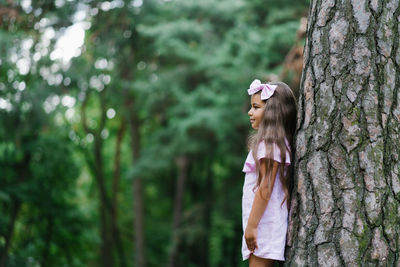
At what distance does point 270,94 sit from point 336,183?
0.63 metres

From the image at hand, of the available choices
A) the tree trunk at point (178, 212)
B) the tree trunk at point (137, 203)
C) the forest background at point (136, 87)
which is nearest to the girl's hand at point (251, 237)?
the forest background at point (136, 87)

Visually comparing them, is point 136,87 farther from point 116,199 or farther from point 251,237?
point 251,237

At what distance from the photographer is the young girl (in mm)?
2426

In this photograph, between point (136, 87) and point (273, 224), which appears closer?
point (273, 224)

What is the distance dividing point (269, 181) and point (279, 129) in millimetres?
281

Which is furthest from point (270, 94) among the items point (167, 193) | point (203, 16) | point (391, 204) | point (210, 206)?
point (167, 193)

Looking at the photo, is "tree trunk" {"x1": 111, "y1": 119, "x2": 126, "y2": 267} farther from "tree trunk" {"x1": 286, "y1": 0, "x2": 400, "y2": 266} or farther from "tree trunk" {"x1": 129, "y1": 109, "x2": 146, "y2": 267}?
"tree trunk" {"x1": 286, "y1": 0, "x2": 400, "y2": 266}

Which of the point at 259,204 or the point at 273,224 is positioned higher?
the point at 259,204

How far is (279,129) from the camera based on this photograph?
250cm

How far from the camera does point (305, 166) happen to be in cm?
235

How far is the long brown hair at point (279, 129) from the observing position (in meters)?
2.45

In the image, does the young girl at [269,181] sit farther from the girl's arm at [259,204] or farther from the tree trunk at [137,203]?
the tree trunk at [137,203]

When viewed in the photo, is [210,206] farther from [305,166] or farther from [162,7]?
[305,166]

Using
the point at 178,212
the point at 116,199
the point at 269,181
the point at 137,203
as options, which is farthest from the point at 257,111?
the point at 116,199
